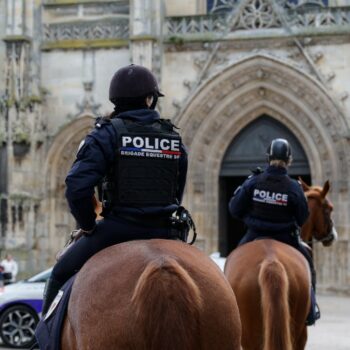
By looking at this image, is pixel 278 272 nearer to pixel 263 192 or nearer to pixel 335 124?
pixel 263 192

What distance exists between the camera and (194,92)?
24.2 meters

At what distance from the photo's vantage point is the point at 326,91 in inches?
910

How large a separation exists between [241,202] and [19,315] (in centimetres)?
657

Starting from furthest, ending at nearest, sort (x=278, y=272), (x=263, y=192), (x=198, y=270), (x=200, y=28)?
(x=200, y=28), (x=263, y=192), (x=278, y=272), (x=198, y=270)

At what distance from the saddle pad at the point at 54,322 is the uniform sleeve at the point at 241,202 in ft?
11.3

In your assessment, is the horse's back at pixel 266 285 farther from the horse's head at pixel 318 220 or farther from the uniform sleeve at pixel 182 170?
the horse's head at pixel 318 220

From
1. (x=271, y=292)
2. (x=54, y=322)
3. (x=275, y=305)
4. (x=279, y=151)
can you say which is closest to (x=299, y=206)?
(x=279, y=151)

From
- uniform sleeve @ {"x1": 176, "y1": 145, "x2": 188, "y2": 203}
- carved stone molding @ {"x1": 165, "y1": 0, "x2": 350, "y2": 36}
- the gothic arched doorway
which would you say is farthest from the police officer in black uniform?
the gothic arched doorway

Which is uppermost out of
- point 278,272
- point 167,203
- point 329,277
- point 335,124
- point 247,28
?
point 247,28

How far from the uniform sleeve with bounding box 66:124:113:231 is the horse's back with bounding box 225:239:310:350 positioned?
213cm

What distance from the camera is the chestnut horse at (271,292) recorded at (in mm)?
6281

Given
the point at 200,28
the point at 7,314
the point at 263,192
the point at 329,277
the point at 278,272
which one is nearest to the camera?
the point at 278,272

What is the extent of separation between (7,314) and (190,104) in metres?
11.8

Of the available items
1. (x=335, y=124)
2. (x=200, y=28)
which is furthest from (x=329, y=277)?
(x=200, y=28)
